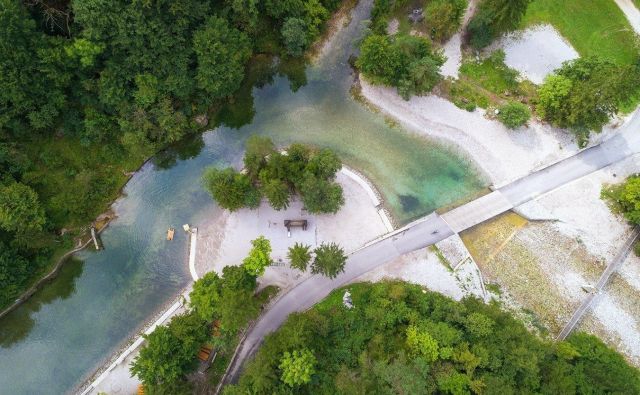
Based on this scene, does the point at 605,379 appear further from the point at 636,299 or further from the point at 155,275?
the point at 155,275

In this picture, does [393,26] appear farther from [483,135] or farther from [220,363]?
[220,363]

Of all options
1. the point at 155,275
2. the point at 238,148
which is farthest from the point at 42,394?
the point at 238,148

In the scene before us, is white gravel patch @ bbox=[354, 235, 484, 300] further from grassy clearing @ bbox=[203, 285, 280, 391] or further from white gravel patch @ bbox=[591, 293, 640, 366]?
grassy clearing @ bbox=[203, 285, 280, 391]

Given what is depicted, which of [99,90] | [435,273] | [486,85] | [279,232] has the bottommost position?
[435,273]

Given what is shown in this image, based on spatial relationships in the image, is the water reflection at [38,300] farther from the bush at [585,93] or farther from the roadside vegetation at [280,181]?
the bush at [585,93]

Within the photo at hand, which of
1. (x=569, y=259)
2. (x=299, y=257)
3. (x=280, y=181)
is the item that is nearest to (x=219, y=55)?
(x=280, y=181)

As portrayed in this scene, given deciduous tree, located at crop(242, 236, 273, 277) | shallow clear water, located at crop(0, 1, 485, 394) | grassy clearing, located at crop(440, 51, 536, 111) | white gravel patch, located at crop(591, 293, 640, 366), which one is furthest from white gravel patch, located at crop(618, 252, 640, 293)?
deciduous tree, located at crop(242, 236, 273, 277)

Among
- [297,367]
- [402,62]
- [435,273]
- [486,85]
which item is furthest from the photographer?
[486,85]
